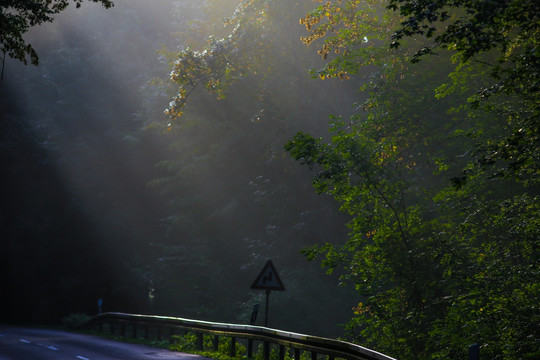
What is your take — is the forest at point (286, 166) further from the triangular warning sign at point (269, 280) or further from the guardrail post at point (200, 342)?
the guardrail post at point (200, 342)

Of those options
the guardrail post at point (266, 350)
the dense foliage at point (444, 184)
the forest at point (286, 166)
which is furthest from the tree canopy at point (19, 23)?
the guardrail post at point (266, 350)

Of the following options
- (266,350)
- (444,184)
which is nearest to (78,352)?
(266,350)

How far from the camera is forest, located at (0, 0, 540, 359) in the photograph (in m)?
11.1

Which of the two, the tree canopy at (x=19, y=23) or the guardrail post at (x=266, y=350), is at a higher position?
the tree canopy at (x=19, y=23)

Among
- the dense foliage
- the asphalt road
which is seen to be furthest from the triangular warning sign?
the asphalt road

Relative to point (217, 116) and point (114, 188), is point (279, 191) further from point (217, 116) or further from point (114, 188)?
point (114, 188)

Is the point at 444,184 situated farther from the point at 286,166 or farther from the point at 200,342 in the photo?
the point at 286,166

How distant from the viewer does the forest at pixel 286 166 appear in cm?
1115

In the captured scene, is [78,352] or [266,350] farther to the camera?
[78,352]

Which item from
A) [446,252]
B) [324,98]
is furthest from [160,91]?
[446,252]

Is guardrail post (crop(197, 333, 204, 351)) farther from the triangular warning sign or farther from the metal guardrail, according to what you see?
the triangular warning sign

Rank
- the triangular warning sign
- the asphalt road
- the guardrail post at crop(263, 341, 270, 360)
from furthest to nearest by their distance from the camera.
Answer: the asphalt road
the triangular warning sign
the guardrail post at crop(263, 341, 270, 360)

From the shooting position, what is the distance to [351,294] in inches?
1163

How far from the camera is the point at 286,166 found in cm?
3153
